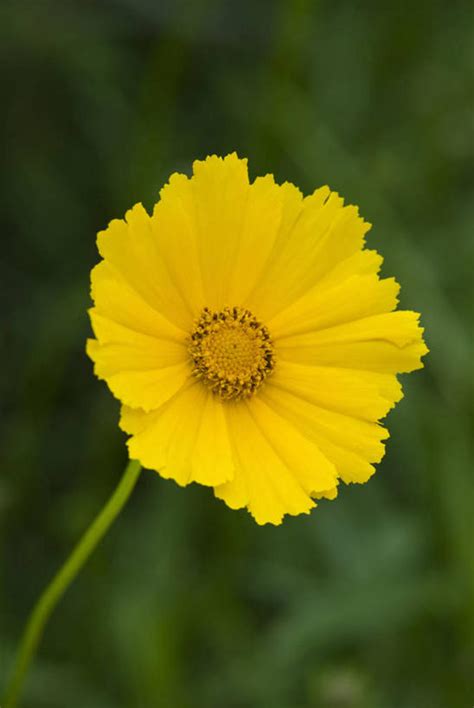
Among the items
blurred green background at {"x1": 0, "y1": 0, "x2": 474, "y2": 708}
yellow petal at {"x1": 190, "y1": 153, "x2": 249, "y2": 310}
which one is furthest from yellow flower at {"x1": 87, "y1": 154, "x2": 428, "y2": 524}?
blurred green background at {"x1": 0, "y1": 0, "x2": 474, "y2": 708}

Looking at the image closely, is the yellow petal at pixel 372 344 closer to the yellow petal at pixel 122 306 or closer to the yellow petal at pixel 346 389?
the yellow petal at pixel 346 389

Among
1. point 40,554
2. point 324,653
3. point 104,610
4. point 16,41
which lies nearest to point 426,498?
point 324,653

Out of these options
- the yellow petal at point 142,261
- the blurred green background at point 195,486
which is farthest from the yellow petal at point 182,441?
the blurred green background at point 195,486

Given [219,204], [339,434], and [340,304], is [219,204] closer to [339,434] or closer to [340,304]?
[340,304]

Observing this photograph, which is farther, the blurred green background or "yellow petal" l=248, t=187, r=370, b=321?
the blurred green background

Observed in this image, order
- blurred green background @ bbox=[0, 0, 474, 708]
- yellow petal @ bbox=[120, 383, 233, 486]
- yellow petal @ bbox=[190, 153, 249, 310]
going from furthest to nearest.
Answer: blurred green background @ bbox=[0, 0, 474, 708]
yellow petal @ bbox=[190, 153, 249, 310]
yellow petal @ bbox=[120, 383, 233, 486]

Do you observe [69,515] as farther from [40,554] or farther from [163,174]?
[163,174]

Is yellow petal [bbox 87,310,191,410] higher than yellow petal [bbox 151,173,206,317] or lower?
lower

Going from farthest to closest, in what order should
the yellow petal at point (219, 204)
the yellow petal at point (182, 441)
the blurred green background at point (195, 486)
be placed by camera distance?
1. the blurred green background at point (195, 486)
2. the yellow petal at point (219, 204)
3. the yellow petal at point (182, 441)

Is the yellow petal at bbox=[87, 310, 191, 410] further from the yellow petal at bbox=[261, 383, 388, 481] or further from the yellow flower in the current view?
the yellow petal at bbox=[261, 383, 388, 481]
